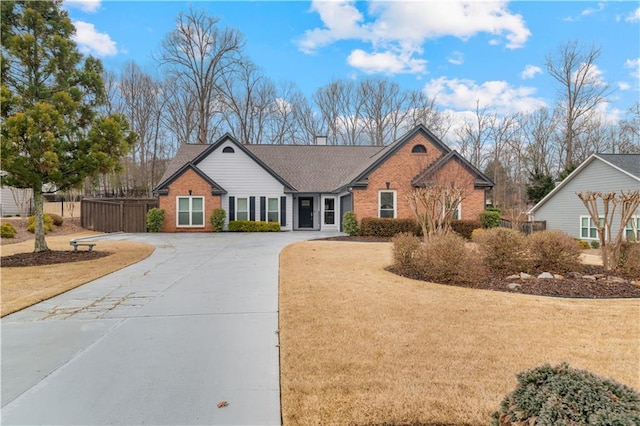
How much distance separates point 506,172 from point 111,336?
41.4m

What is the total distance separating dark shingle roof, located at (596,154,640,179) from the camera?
19891 millimetres

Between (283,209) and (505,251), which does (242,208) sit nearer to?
(283,209)

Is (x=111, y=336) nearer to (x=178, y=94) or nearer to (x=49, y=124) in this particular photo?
(x=49, y=124)

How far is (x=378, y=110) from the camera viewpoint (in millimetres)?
39312

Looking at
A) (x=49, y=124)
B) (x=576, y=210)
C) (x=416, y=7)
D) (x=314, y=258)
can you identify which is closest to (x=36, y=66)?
(x=49, y=124)

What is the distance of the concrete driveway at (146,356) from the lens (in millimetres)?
3074

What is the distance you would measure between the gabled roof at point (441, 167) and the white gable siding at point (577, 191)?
22.3 ft

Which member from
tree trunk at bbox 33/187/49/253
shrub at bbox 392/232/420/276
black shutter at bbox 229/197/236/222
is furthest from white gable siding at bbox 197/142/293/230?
shrub at bbox 392/232/420/276

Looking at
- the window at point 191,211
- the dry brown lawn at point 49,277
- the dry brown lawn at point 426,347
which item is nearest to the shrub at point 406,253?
the dry brown lawn at point 426,347

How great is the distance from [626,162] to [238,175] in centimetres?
2295

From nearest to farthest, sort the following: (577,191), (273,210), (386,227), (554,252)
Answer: (554,252), (386,227), (577,191), (273,210)

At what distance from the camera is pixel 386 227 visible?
63.4 ft

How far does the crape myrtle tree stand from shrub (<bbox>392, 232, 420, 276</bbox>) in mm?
9778

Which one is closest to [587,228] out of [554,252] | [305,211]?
[305,211]
